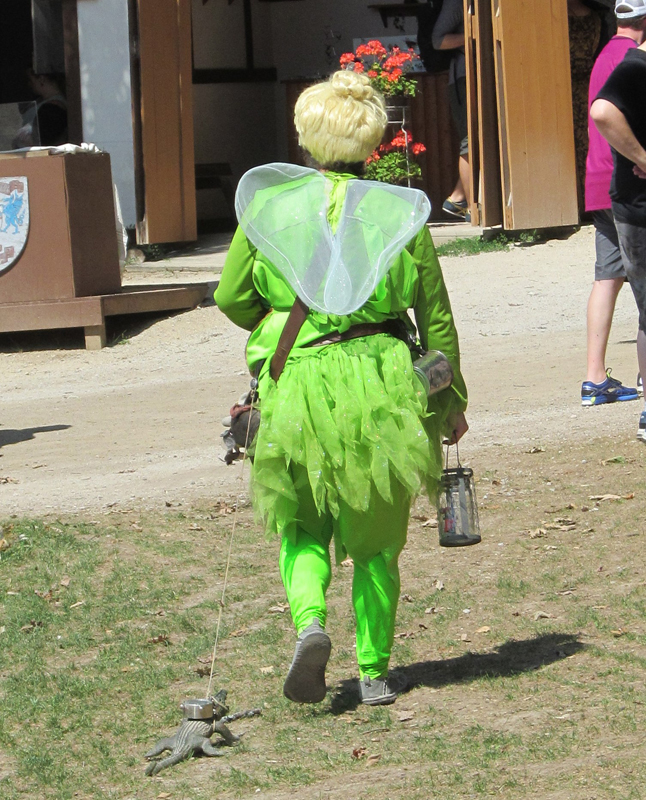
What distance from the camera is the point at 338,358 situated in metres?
3.74

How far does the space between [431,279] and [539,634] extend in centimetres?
136

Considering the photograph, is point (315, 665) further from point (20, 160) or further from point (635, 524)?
point (20, 160)

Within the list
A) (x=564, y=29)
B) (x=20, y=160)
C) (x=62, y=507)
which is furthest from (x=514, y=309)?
(x=62, y=507)

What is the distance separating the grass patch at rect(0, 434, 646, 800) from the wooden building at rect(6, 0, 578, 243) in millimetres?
5758

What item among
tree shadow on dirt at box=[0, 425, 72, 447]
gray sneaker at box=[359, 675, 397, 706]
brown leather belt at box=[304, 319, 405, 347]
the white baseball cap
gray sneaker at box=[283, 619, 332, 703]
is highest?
the white baseball cap

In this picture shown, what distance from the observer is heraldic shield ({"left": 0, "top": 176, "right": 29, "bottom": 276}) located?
10.5 metres

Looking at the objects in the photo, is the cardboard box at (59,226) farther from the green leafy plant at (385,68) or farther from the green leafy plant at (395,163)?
the green leafy plant at (385,68)

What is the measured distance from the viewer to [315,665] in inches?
143

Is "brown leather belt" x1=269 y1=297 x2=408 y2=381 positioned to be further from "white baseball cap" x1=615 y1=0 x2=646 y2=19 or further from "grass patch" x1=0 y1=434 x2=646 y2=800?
"white baseball cap" x1=615 y1=0 x2=646 y2=19

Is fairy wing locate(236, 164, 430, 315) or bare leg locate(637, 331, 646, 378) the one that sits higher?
fairy wing locate(236, 164, 430, 315)

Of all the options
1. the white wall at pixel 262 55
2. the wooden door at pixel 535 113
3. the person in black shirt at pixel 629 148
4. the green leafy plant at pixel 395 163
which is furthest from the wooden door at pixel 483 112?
the person in black shirt at pixel 629 148

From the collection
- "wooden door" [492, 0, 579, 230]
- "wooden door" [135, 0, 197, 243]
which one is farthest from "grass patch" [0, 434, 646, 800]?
"wooden door" [135, 0, 197, 243]

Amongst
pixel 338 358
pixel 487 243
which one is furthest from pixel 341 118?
pixel 487 243

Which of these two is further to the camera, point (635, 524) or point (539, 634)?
point (635, 524)
